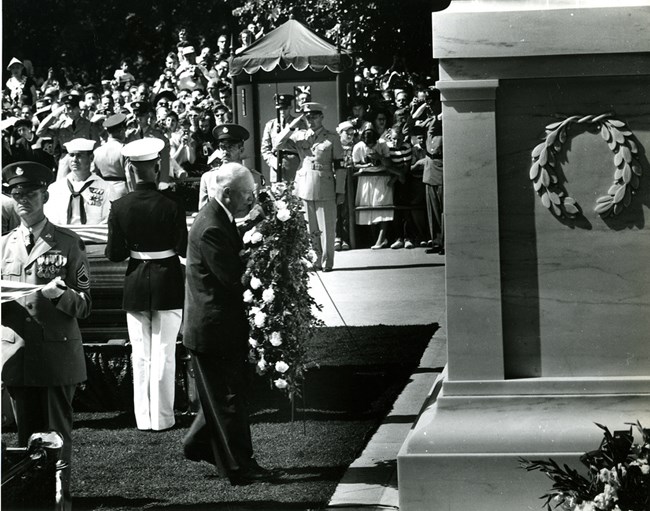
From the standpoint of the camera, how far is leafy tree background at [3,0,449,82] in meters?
22.4

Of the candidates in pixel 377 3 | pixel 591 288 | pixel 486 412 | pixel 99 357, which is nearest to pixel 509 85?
pixel 591 288

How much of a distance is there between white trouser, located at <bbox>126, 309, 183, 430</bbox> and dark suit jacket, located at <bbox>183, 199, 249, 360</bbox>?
136 centimetres

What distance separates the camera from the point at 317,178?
16.2 m

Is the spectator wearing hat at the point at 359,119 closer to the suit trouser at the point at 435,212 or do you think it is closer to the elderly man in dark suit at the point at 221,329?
the suit trouser at the point at 435,212

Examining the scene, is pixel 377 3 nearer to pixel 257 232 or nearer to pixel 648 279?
pixel 257 232

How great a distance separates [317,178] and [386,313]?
3769 millimetres

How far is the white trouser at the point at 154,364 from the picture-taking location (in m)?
8.62

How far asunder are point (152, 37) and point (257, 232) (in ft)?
64.9

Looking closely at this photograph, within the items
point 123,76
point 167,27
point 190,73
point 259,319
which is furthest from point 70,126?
point 259,319

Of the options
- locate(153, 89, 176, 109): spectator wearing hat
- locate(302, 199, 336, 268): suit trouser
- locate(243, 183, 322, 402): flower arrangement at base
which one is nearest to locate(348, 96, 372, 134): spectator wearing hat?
locate(302, 199, 336, 268): suit trouser

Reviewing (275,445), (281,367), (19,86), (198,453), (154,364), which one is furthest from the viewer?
(19,86)

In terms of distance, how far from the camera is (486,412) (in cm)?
568

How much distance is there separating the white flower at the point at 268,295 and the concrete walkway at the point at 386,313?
109 centimetres

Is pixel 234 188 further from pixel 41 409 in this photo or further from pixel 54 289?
pixel 41 409
